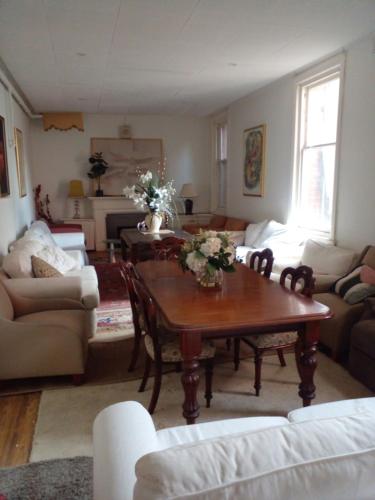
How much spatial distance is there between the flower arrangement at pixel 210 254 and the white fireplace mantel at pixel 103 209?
18.7 ft

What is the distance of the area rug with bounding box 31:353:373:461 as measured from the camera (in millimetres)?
2234

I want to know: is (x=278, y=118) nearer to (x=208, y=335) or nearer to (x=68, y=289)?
(x=68, y=289)

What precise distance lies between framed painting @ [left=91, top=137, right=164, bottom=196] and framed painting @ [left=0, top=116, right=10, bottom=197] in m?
3.56

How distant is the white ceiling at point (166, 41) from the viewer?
2982 mm

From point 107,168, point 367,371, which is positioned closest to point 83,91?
point 107,168

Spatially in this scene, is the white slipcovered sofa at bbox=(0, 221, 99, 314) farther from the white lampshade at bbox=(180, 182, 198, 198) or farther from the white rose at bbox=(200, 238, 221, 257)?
the white lampshade at bbox=(180, 182, 198, 198)

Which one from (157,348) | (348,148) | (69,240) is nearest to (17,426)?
(157,348)

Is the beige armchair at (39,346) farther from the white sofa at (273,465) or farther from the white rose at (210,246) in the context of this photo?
the white sofa at (273,465)

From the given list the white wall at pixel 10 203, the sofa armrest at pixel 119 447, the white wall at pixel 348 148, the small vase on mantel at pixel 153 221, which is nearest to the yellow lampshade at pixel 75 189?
the white wall at pixel 10 203

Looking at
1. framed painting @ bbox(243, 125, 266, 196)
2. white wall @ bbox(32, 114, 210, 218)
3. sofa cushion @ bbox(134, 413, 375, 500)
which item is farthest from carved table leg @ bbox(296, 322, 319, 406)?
white wall @ bbox(32, 114, 210, 218)

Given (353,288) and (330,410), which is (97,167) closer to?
A: (353,288)

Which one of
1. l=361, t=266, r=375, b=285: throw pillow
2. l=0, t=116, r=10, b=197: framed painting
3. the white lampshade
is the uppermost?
l=0, t=116, r=10, b=197: framed painting

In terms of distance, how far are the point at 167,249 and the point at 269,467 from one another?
10.2 feet

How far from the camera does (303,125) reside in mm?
4914
